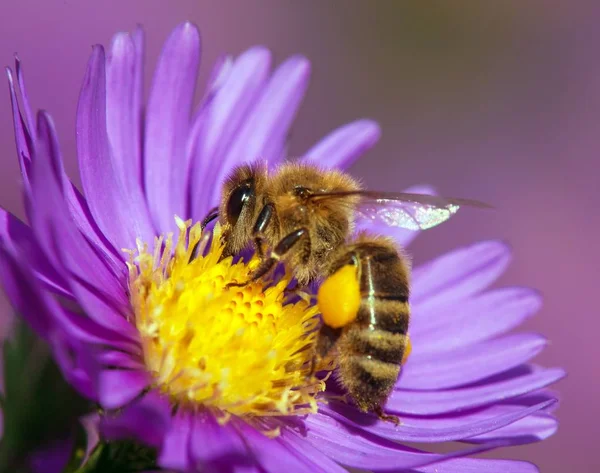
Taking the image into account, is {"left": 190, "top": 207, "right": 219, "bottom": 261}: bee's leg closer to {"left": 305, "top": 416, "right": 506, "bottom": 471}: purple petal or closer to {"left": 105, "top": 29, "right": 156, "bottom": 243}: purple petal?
{"left": 105, "top": 29, "right": 156, "bottom": 243}: purple petal

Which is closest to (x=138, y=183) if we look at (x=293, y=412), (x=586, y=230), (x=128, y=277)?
(x=128, y=277)

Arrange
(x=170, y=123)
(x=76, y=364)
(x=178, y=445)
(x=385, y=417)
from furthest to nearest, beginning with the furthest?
(x=170, y=123) → (x=385, y=417) → (x=178, y=445) → (x=76, y=364)

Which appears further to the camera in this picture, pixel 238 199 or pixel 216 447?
pixel 238 199

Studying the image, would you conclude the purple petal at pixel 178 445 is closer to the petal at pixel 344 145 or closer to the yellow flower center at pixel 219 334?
the yellow flower center at pixel 219 334

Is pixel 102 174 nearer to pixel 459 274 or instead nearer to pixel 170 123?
pixel 170 123

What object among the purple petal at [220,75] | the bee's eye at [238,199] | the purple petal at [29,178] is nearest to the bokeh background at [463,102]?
the purple petal at [220,75]

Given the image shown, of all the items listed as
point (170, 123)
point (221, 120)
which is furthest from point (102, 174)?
point (221, 120)
